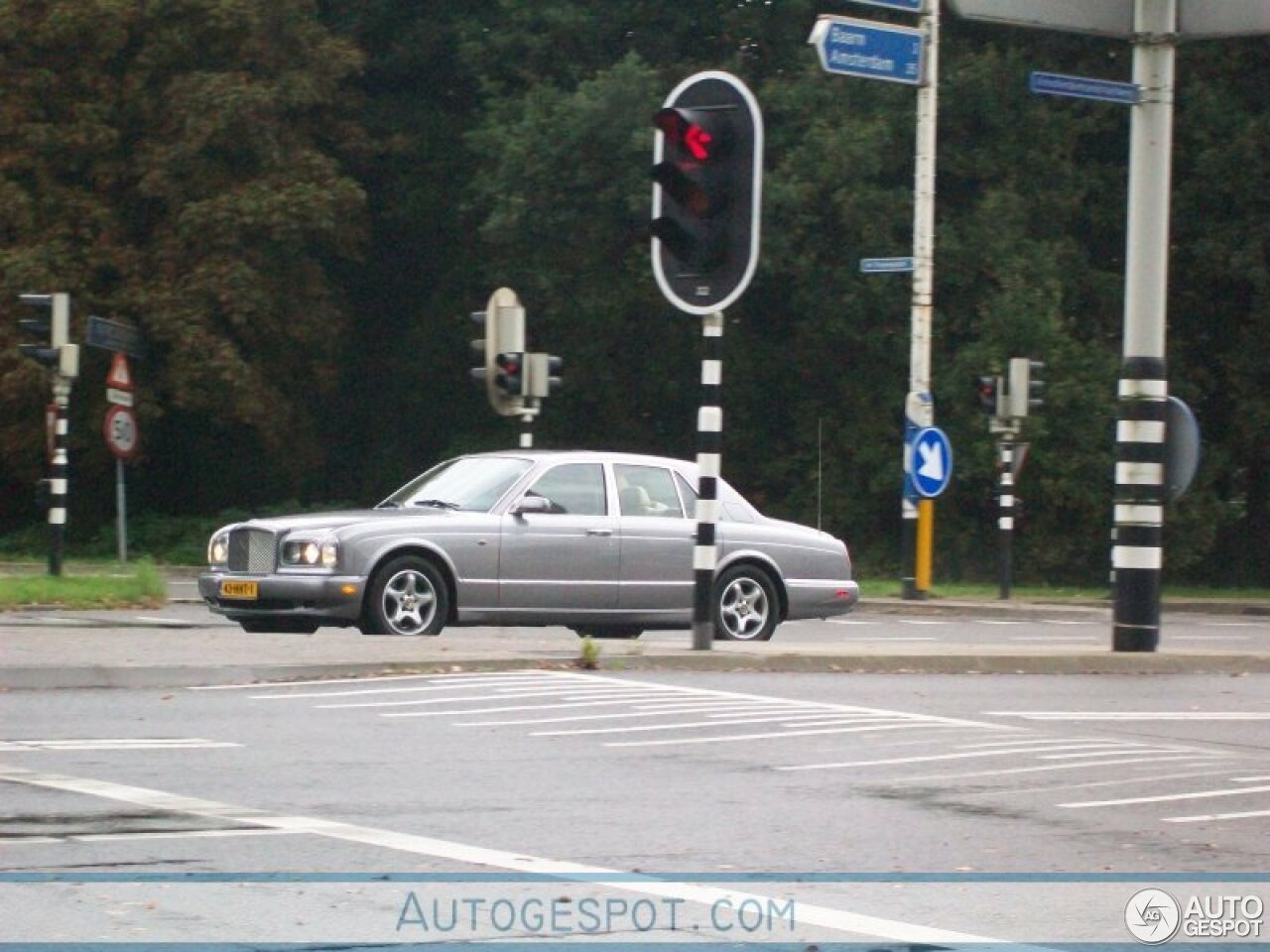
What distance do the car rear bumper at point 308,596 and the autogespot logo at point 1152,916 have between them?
35.3 ft

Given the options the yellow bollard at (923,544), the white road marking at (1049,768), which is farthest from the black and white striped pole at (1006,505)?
the white road marking at (1049,768)

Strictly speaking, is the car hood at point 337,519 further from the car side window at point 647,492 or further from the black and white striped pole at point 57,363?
the black and white striped pole at point 57,363

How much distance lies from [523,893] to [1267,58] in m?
38.8

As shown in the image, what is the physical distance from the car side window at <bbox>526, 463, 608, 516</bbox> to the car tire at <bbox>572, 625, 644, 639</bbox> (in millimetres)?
1164

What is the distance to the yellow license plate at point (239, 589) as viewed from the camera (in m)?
17.2

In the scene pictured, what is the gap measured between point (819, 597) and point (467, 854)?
1228 centimetres

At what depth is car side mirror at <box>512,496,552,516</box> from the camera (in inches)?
710

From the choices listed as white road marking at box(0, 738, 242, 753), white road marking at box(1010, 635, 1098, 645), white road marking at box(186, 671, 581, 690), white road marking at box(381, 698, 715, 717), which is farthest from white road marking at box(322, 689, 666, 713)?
white road marking at box(1010, 635, 1098, 645)

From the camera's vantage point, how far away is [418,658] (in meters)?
13.9

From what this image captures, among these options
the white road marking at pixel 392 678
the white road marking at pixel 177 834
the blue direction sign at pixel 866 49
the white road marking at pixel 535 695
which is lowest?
the white road marking at pixel 392 678

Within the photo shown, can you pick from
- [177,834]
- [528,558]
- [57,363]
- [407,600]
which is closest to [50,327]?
[57,363]

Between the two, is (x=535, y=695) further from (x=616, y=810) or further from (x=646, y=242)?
(x=646, y=242)

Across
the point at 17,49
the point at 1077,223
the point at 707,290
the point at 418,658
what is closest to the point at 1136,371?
the point at 707,290

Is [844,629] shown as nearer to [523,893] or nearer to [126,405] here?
[126,405]
